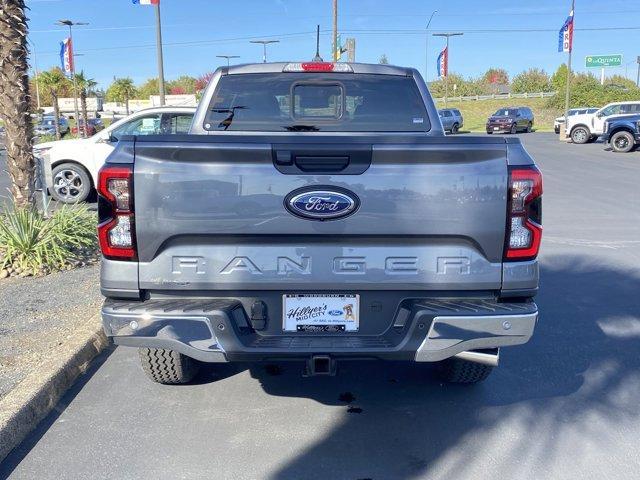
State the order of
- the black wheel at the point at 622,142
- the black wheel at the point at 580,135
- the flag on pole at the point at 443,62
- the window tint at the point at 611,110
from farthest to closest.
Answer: the flag on pole at the point at 443,62
the black wheel at the point at 580,135
the window tint at the point at 611,110
the black wheel at the point at 622,142

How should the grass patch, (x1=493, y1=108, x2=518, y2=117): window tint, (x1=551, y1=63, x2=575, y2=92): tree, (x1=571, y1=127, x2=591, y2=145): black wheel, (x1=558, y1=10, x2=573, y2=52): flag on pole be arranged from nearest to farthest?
(x1=571, y1=127, x2=591, y2=145): black wheel
(x1=558, y1=10, x2=573, y2=52): flag on pole
(x1=493, y1=108, x2=518, y2=117): window tint
the grass patch
(x1=551, y1=63, x2=575, y2=92): tree

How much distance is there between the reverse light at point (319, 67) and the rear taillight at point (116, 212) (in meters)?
2.13

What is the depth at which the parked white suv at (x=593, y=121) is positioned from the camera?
93.4ft

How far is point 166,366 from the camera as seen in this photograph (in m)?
4.09

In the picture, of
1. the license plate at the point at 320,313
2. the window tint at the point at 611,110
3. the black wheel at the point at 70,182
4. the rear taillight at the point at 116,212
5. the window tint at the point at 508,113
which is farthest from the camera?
the window tint at the point at 508,113

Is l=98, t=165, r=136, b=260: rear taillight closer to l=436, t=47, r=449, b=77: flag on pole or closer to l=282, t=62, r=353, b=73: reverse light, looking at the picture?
l=282, t=62, r=353, b=73: reverse light

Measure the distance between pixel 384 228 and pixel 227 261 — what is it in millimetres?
780

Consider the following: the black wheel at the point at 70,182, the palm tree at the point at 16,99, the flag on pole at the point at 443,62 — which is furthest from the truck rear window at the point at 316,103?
the flag on pole at the point at 443,62

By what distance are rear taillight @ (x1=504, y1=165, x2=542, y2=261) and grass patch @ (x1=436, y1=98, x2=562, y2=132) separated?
53.5 metres

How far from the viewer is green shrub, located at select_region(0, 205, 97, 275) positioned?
685 centimetres

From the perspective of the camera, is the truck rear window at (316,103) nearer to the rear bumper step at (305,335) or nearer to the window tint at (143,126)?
the rear bumper step at (305,335)

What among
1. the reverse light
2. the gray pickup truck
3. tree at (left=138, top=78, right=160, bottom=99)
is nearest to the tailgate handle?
the gray pickup truck

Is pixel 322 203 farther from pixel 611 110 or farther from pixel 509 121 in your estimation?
pixel 509 121

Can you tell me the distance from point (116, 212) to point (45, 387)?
1.48 meters
